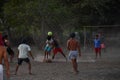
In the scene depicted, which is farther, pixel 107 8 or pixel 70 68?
pixel 107 8

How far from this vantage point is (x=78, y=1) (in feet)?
135

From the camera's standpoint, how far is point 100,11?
41688 mm

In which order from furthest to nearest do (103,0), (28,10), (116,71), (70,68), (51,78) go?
(103,0) → (28,10) → (70,68) → (116,71) → (51,78)

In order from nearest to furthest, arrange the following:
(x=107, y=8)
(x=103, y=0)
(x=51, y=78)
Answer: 1. (x=51, y=78)
2. (x=103, y=0)
3. (x=107, y=8)

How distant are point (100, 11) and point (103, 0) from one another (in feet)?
6.81

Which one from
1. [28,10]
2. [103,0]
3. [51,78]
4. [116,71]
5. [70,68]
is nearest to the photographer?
[51,78]

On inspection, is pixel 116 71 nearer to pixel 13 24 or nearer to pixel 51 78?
pixel 51 78

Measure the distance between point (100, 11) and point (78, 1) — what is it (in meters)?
2.36

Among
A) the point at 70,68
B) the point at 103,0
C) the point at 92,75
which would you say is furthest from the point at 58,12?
the point at 92,75

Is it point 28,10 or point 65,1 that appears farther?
point 65,1

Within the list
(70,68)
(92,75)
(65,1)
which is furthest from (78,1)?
(92,75)

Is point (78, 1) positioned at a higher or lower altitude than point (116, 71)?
higher

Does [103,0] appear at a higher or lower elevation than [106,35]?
higher

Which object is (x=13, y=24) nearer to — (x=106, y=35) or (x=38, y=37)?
(x=38, y=37)
